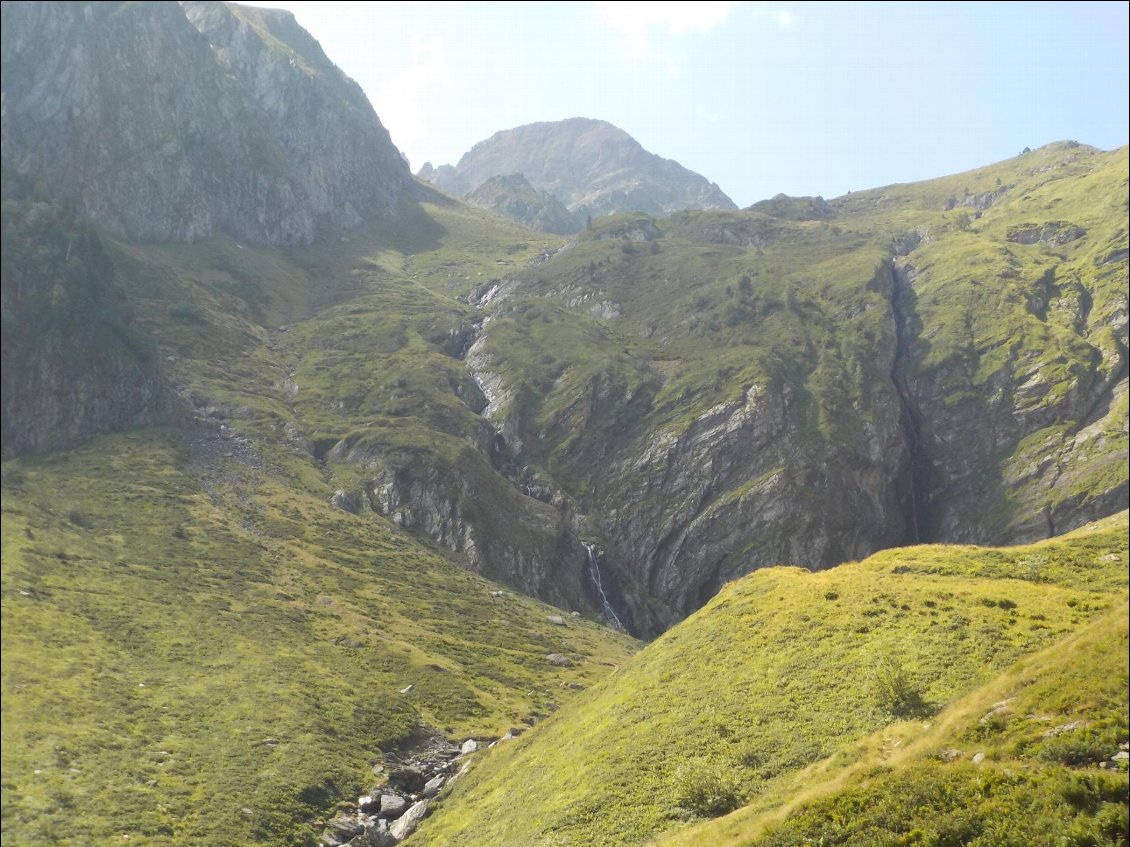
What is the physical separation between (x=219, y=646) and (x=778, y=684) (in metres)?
69.5

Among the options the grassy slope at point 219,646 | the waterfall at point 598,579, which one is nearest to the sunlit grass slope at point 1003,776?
the grassy slope at point 219,646

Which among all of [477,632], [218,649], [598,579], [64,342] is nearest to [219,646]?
[218,649]

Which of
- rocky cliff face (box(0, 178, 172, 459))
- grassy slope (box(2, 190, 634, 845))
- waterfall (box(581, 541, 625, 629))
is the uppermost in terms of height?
rocky cliff face (box(0, 178, 172, 459))

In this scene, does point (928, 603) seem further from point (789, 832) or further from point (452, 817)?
point (452, 817)

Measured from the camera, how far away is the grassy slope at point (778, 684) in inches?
1620

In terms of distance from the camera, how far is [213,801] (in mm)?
65750

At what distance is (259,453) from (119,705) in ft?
337

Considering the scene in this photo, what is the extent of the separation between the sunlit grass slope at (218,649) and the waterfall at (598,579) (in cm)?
2898

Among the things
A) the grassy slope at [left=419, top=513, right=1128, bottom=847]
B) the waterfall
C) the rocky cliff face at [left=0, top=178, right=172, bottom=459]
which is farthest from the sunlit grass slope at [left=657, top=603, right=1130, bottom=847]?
the waterfall

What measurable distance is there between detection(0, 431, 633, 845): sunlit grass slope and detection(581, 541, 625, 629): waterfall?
95.1ft

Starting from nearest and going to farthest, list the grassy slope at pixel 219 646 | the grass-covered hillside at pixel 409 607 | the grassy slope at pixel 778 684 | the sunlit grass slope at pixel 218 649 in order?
the grassy slope at pixel 778 684 → the grass-covered hillside at pixel 409 607 → the sunlit grass slope at pixel 218 649 → the grassy slope at pixel 219 646

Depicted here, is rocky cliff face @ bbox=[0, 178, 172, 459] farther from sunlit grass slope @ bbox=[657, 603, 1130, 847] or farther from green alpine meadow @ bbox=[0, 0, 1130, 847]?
sunlit grass slope @ bbox=[657, 603, 1130, 847]

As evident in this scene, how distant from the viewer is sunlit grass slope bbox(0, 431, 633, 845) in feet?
204

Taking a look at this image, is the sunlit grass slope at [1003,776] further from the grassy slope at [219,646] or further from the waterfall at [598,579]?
the waterfall at [598,579]
